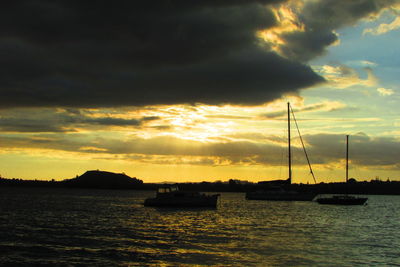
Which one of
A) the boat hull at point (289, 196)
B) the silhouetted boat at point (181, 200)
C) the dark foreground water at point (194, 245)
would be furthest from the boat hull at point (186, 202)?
the boat hull at point (289, 196)

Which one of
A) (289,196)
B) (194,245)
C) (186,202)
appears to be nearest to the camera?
(194,245)

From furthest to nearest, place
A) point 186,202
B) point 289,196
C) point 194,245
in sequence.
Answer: point 289,196 < point 186,202 < point 194,245

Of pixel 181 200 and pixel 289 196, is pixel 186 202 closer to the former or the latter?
pixel 181 200

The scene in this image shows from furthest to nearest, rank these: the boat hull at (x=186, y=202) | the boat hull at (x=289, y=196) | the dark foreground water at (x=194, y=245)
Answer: the boat hull at (x=289, y=196)
the boat hull at (x=186, y=202)
the dark foreground water at (x=194, y=245)

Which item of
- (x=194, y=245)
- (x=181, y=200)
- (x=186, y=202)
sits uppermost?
(x=181, y=200)

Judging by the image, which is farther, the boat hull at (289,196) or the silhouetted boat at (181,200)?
the boat hull at (289,196)

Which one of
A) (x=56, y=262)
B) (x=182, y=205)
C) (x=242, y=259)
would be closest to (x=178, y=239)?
(x=242, y=259)

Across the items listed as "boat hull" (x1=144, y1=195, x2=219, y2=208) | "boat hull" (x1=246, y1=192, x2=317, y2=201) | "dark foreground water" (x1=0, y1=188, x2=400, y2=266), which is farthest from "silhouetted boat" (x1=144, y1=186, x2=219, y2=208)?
"boat hull" (x1=246, y1=192, x2=317, y2=201)

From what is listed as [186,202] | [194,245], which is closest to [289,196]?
[186,202]

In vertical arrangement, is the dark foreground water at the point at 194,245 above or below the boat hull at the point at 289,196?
below

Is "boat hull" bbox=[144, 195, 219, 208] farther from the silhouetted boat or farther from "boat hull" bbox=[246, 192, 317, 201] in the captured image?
"boat hull" bbox=[246, 192, 317, 201]

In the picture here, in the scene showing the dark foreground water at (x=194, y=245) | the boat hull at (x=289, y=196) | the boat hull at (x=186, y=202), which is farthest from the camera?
the boat hull at (x=289, y=196)

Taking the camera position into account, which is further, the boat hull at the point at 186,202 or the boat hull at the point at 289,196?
the boat hull at the point at 289,196

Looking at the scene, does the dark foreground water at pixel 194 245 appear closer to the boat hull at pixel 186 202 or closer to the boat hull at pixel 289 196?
the boat hull at pixel 186 202
